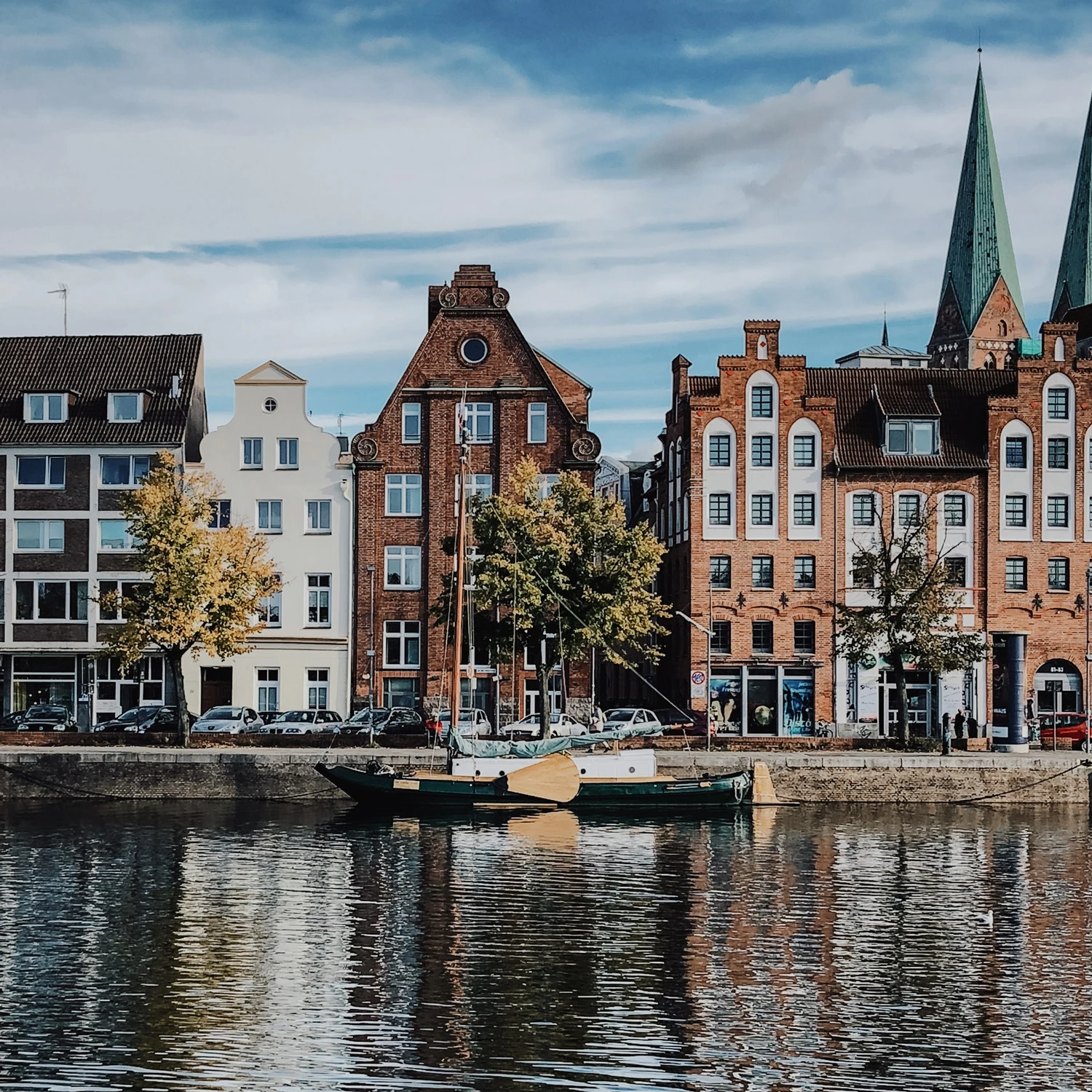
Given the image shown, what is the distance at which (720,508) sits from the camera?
9006 cm

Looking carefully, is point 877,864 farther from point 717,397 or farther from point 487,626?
point 717,397

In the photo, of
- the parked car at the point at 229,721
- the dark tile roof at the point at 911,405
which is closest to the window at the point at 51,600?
the parked car at the point at 229,721

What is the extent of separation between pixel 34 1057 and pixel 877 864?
30898 millimetres

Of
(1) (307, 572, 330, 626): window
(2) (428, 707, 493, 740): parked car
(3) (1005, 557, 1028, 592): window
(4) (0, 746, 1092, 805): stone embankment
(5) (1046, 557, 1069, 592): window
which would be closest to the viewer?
(4) (0, 746, 1092, 805): stone embankment

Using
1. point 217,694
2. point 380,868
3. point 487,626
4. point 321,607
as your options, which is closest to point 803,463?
point 487,626

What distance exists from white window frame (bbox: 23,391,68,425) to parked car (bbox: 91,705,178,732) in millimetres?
18143

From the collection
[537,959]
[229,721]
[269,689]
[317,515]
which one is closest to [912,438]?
[317,515]

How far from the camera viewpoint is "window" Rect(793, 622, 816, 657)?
88.9 m

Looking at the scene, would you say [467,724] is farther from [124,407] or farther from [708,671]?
[124,407]

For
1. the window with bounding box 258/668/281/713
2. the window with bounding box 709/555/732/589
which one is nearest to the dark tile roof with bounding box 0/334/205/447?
the window with bounding box 258/668/281/713

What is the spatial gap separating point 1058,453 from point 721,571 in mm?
19147

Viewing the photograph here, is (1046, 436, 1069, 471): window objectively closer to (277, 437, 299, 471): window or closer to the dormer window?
the dormer window

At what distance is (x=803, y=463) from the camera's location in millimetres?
90125

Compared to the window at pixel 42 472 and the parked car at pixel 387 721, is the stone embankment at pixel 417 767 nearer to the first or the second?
the parked car at pixel 387 721
